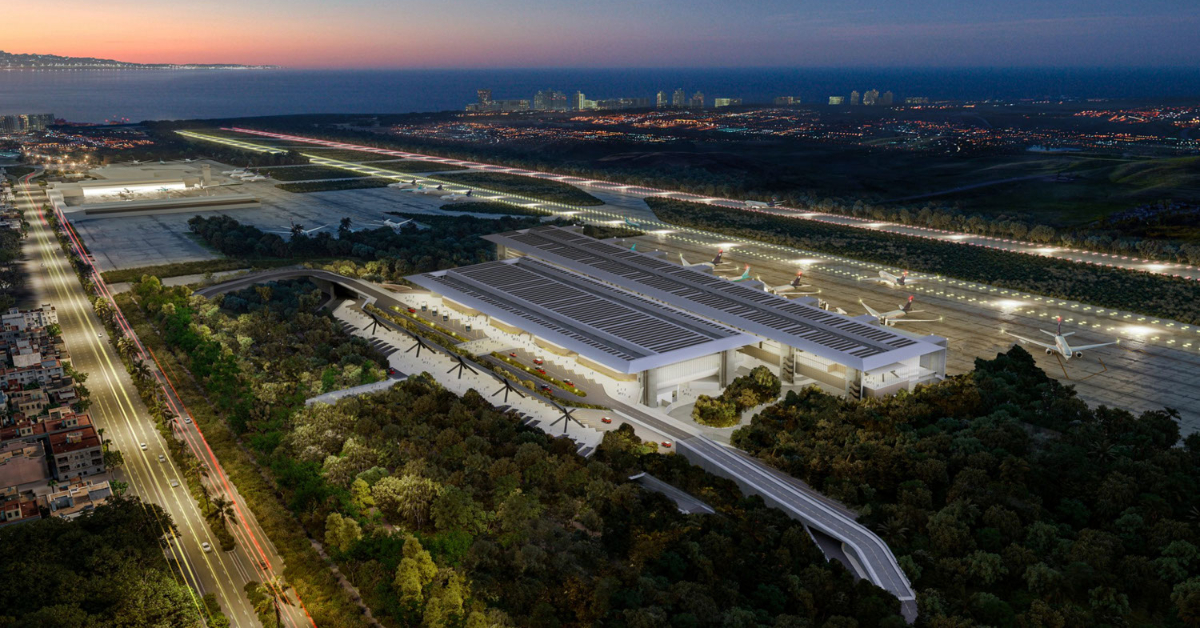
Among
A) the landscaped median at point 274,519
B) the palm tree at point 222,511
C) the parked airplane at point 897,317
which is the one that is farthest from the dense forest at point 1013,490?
the palm tree at point 222,511

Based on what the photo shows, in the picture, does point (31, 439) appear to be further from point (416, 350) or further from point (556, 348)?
point (556, 348)

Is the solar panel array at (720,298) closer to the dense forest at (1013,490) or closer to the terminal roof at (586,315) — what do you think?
the terminal roof at (586,315)

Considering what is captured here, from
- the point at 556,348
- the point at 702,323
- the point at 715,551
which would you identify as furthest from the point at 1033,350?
the point at 715,551

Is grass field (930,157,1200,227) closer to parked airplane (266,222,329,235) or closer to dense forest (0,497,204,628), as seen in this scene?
parked airplane (266,222,329,235)

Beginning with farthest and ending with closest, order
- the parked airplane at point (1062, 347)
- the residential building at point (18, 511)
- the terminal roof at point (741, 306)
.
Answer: the parked airplane at point (1062, 347) < the terminal roof at point (741, 306) < the residential building at point (18, 511)

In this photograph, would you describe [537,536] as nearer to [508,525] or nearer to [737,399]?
[508,525]

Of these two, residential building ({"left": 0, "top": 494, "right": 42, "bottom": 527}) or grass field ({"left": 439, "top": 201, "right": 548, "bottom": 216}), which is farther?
grass field ({"left": 439, "top": 201, "right": 548, "bottom": 216})

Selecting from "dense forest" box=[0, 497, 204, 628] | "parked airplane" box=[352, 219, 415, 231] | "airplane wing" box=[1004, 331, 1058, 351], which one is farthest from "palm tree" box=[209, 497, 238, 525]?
"parked airplane" box=[352, 219, 415, 231]
